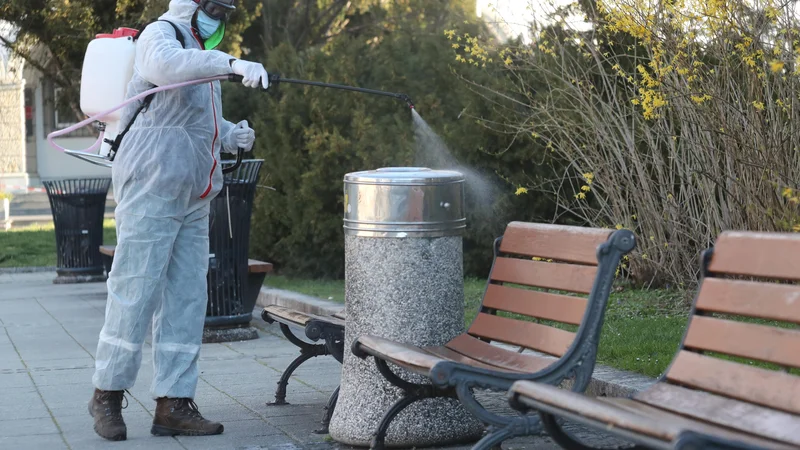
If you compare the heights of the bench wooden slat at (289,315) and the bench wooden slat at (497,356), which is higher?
the bench wooden slat at (497,356)

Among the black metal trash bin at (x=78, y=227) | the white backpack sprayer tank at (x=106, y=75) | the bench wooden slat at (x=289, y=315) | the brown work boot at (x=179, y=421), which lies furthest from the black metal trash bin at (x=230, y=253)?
the black metal trash bin at (x=78, y=227)

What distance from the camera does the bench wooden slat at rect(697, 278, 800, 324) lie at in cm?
332

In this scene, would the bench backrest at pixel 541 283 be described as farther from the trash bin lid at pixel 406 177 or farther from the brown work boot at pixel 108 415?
the brown work boot at pixel 108 415

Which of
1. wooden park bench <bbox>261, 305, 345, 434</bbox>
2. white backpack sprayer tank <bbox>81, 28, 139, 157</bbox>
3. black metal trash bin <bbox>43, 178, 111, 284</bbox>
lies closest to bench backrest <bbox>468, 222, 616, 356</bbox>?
wooden park bench <bbox>261, 305, 345, 434</bbox>

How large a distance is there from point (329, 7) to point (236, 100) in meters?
5.89

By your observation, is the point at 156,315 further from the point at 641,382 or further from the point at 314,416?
the point at 641,382

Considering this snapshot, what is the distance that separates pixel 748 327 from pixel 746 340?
42mm

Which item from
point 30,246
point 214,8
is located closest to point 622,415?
point 214,8

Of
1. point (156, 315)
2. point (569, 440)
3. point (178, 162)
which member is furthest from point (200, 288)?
point (569, 440)

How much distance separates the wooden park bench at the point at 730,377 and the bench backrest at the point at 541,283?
0.44 meters

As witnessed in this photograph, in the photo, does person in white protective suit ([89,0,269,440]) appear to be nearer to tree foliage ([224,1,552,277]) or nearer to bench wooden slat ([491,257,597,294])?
bench wooden slat ([491,257,597,294])

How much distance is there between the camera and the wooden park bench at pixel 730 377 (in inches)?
124

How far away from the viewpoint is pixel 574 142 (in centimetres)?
851

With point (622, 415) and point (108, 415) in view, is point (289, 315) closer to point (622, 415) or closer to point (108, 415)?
point (108, 415)
